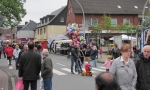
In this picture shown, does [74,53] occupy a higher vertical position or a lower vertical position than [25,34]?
lower

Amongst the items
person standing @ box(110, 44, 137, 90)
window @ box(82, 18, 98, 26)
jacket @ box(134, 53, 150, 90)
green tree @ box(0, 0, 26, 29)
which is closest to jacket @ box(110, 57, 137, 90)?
person standing @ box(110, 44, 137, 90)

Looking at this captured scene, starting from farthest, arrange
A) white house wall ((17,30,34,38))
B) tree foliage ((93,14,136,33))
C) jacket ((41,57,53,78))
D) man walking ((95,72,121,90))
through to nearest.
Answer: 1. white house wall ((17,30,34,38))
2. tree foliage ((93,14,136,33))
3. jacket ((41,57,53,78))
4. man walking ((95,72,121,90))

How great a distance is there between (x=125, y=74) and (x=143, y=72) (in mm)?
403

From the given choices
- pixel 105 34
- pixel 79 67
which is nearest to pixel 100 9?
pixel 105 34

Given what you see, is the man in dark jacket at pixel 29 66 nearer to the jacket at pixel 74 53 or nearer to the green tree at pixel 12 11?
the jacket at pixel 74 53

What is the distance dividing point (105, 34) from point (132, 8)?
7.70 meters

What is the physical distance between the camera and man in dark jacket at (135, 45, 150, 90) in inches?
198

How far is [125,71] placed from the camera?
4.91m

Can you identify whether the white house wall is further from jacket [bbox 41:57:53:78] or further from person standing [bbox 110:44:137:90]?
person standing [bbox 110:44:137:90]

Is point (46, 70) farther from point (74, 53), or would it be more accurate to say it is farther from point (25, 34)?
point (25, 34)

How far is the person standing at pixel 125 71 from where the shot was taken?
192 inches

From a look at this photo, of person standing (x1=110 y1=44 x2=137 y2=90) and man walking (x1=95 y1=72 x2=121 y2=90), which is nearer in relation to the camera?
man walking (x1=95 y1=72 x2=121 y2=90)

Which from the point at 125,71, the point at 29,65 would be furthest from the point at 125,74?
the point at 29,65

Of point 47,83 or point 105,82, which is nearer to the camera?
point 105,82
